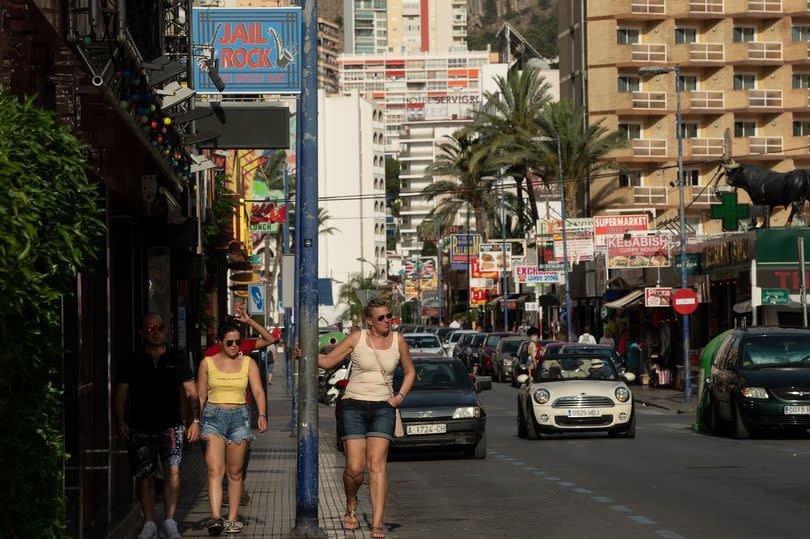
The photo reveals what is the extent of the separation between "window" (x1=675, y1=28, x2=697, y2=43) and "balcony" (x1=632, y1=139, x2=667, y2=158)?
584 cm

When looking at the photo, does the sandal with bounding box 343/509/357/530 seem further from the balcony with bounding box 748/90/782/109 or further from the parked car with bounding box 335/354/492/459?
the balcony with bounding box 748/90/782/109

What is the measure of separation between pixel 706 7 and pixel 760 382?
68694 millimetres

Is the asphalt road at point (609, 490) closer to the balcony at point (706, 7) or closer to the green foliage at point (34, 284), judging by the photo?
the green foliage at point (34, 284)

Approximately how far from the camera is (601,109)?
91312mm

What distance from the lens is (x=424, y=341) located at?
188 ft

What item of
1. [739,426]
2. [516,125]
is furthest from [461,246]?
[739,426]

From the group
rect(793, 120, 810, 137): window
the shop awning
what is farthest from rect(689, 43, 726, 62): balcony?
the shop awning

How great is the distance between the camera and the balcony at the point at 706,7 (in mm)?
91625

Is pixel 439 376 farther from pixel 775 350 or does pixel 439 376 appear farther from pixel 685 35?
pixel 685 35

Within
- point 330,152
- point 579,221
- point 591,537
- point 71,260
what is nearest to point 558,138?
point 579,221

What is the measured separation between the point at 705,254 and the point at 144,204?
3845 cm

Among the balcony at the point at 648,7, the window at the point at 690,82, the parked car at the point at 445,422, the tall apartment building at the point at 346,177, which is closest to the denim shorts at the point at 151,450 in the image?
the parked car at the point at 445,422

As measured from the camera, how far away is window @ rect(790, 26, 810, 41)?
304 feet

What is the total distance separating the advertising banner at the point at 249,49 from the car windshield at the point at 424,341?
37223mm
